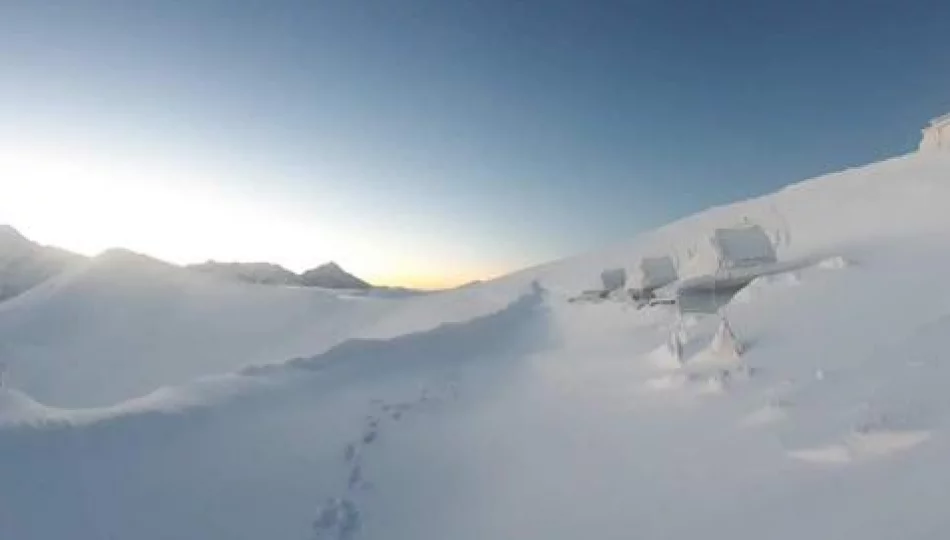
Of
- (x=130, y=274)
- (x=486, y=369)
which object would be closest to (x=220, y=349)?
(x=130, y=274)

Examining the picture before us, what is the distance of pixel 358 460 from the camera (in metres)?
22.5

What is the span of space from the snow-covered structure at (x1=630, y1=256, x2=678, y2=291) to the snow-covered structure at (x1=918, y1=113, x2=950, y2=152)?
2813 centimetres

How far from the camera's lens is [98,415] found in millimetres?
23688

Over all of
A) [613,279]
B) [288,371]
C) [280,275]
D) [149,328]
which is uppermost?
[280,275]

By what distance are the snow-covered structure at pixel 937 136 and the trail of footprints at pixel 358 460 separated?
43.7 m

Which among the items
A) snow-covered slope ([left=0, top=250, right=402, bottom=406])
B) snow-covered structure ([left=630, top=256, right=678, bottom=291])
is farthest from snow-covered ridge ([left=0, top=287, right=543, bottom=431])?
snow-covered slope ([left=0, top=250, right=402, bottom=406])

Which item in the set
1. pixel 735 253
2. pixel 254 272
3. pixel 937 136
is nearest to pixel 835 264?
pixel 735 253

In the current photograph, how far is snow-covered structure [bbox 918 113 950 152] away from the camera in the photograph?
54.7 metres

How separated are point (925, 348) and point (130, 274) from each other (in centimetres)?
9432

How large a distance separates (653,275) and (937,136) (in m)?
30.9

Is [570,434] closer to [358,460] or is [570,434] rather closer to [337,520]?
[358,460]

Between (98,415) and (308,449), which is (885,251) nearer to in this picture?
(308,449)

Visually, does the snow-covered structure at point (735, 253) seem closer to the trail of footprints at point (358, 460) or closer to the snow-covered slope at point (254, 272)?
the trail of footprints at point (358, 460)

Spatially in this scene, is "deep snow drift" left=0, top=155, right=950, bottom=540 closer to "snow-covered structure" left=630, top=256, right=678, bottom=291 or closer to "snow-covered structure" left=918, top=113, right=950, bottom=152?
"snow-covered structure" left=630, top=256, right=678, bottom=291
